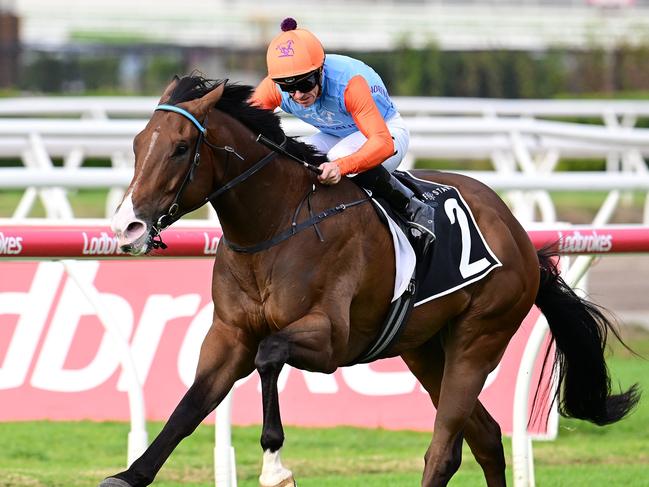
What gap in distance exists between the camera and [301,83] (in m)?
4.51

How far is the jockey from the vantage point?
14.7 ft

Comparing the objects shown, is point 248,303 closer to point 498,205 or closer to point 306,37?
point 306,37

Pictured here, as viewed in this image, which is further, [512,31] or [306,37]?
[512,31]

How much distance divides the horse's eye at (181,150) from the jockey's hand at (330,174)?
559mm

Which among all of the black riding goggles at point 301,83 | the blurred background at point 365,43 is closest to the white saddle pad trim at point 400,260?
the black riding goggles at point 301,83

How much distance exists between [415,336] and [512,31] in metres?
26.8

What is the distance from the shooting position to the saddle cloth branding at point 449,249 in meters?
4.93

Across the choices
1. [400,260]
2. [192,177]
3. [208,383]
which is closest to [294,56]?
[192,177]

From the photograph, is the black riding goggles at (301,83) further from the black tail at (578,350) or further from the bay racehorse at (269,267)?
the black tail at (578,350)

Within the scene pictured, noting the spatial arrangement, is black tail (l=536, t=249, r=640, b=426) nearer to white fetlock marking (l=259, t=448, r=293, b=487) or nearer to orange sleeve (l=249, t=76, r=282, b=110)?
orange sleeve (l=249, t=76, r=282, b=110)

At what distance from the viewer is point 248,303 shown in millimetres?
4426

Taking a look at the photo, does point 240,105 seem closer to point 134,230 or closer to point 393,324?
point 134,230

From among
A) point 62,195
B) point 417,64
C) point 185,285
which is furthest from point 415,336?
point 417,64

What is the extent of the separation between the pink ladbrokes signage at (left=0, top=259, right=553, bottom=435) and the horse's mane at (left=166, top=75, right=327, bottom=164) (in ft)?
6.93
